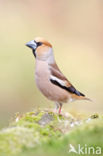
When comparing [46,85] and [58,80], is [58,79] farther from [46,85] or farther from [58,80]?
[46,85]

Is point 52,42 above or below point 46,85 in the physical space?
above

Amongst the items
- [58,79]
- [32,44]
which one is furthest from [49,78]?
[32,44]

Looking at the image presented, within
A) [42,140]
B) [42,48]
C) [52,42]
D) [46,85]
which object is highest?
[52,42]

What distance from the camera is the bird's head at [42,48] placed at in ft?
25.8

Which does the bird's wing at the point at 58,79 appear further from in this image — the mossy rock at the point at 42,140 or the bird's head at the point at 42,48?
the mossy rock at the point at 42,140

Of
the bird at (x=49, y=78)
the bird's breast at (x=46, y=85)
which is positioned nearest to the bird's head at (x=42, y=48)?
the bird at (x=49, y=78)

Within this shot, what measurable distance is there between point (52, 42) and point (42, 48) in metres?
13.3

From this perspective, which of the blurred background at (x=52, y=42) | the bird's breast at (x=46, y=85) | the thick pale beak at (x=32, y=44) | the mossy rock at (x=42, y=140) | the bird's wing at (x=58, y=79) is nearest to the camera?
the mossy rock at (x=42, y=140)

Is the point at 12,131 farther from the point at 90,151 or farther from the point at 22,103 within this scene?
the point at 22,103

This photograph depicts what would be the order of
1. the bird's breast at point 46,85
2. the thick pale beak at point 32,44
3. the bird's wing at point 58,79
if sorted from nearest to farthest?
the bird's breast at point 46,85 < the bird's wing at point 58,79 < the thick pale beak at point 32,44

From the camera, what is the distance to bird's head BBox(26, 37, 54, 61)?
25.8ft

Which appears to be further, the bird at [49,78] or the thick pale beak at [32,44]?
the thick pale beak at [32,44]

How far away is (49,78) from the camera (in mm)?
7820

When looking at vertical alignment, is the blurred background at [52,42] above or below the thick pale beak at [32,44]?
above
